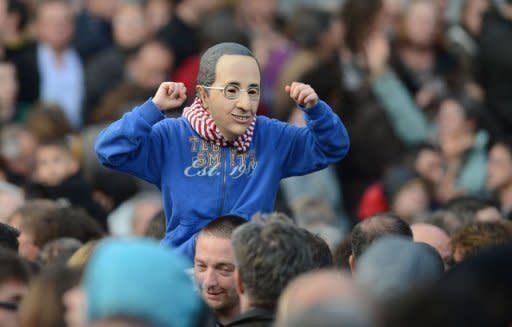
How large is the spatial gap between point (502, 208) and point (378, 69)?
7.42ft

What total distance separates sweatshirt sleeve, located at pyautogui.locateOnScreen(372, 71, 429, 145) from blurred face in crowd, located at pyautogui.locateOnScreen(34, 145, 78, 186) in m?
3.09

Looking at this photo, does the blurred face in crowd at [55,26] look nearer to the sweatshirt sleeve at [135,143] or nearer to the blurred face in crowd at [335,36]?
the blurred face in crowd at [335,36]

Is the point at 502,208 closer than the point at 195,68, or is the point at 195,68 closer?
the point at 502,208

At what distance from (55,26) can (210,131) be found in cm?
675

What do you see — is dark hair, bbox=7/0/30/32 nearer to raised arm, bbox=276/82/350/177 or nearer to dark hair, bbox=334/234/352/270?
dark hair, bbox=334/234/352/270

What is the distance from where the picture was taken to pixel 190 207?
7.28 m

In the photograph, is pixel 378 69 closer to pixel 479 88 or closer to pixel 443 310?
pixel 479 88

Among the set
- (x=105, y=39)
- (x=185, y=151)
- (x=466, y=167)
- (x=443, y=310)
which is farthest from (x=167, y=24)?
(x=443, y=310)

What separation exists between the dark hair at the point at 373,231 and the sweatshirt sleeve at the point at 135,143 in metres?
1.15

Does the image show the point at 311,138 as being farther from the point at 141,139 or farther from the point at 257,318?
the point at 257,318

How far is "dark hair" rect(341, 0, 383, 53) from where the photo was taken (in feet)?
43.3

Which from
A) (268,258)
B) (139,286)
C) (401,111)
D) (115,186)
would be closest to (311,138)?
(268,258)

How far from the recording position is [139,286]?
484 cm

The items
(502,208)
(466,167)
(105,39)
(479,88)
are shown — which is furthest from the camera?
(105,39)
